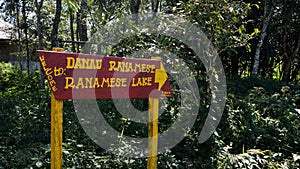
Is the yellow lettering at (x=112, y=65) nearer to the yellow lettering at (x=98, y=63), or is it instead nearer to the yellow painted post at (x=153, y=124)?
the yellow lettering at (x=98, y=63)

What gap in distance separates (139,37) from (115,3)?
4629 mm

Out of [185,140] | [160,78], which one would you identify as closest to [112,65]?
[160,78]

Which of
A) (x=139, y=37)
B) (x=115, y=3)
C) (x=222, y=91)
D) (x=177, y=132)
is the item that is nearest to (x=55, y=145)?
(x=177, y=132)

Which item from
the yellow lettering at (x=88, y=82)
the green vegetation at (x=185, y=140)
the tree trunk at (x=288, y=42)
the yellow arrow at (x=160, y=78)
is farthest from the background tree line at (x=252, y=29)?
the yellow lettering at (x=88, y=82)

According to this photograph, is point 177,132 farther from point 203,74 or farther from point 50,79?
point 50,79

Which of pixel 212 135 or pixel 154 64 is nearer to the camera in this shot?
pixel 154 64

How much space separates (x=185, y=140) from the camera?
3.59 meters

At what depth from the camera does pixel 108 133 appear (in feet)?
11.6

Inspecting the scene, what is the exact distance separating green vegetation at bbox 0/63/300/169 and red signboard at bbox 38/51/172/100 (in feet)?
2.30

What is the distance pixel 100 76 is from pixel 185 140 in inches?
61.6

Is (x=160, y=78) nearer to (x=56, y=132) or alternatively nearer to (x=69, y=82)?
(x=69, y=82)

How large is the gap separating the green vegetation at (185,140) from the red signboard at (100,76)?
702mm

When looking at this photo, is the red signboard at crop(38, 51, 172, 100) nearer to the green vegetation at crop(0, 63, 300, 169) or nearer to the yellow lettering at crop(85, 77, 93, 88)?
the yellow lettering at crop(85, 77, 93, 88)

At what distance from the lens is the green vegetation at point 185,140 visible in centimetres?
292
